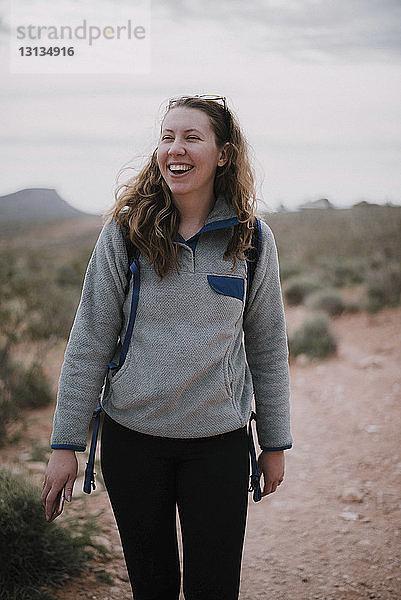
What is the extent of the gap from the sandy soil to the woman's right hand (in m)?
1.17

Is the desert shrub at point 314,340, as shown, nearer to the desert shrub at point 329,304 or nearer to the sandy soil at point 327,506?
the sandy soil at point 327,506

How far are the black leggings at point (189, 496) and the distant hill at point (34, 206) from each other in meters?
12.9

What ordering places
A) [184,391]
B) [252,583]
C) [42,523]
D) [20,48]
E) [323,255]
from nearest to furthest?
1. [184,391]
2. [42,523]
3. [252,583]
4. [20,48]
5. [323,255]

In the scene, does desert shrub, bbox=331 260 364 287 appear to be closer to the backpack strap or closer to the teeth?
the backpack strap

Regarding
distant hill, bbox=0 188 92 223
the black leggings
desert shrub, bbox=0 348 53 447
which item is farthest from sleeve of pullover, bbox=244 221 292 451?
distant hill, bbox=0 188 92 223

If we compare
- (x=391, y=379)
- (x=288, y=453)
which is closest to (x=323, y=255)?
(x=391, y=379)

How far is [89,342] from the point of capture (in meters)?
1.54

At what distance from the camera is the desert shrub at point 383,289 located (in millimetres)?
8930

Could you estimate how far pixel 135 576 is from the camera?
166 centimetres

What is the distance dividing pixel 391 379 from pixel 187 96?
4.96 m

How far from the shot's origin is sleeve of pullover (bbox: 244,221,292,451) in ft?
5.47

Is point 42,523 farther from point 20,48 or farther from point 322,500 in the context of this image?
point 20,48

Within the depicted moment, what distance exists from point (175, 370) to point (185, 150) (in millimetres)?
571

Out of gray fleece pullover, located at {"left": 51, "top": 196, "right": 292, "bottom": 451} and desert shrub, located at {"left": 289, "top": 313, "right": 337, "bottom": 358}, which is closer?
gray fleece pullover, located at {"left": 51, "top": 196, "right": 292, "bottom": 451}
